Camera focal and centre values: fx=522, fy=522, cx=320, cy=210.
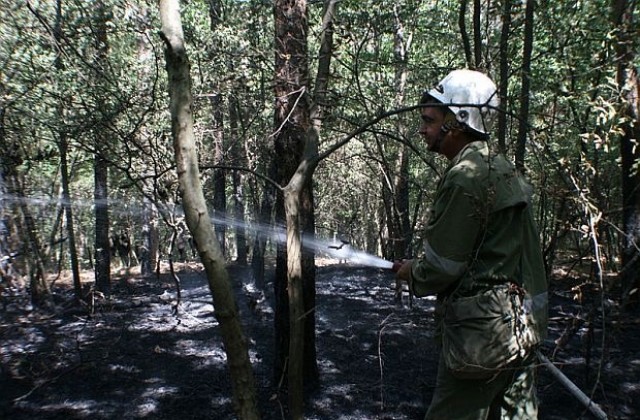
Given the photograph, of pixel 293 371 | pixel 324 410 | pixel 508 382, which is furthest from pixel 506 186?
pixel 324 410

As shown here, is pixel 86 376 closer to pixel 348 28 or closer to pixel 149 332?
pixel 149 332

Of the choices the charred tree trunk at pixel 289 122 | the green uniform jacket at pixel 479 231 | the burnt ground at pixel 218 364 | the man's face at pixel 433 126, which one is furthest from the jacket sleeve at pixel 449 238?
A: the charred tree trunk at pixel 289 122

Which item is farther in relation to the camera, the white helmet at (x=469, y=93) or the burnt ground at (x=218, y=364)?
the burnt ground at (x=218, y=364)

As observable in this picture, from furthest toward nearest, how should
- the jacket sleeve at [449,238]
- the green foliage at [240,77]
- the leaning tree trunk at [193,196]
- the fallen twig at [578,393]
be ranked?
the green foliage at [240,77] → the fallen twig at [578,393] → the jacket sleeve at [449,238] → the leaning tree trunk at [193,196]

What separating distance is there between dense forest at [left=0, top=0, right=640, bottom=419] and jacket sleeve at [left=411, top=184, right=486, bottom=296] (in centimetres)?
38

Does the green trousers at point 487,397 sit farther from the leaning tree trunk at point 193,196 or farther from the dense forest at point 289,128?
the leaning tree trunk at point 193,196

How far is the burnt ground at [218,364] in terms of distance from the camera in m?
4.50

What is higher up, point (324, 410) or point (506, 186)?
point (506, 186)

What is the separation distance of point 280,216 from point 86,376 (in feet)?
8.64

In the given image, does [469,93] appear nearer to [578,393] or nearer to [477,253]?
[477,253]

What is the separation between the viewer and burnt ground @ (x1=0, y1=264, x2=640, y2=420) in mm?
4496

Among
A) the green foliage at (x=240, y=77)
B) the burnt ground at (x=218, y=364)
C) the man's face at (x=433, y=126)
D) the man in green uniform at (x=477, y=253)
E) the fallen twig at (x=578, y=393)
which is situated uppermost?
the green foliage at (x=240, y=77)

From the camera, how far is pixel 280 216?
5109 mm

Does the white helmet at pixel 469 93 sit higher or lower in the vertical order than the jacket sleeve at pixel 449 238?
higher
